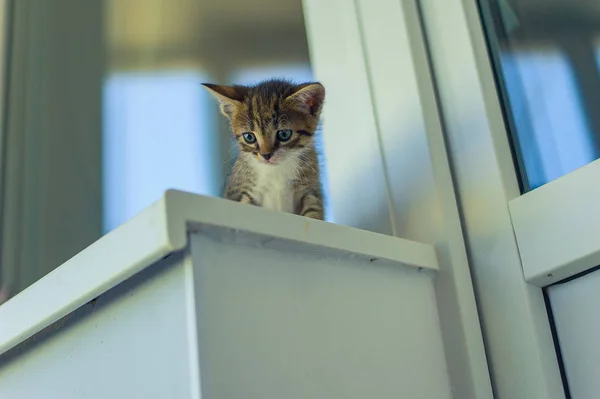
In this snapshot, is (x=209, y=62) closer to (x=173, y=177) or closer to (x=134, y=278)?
(x=173, y=177)

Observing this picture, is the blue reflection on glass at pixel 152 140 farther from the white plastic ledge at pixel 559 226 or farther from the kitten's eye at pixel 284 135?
the white plastic ledge at pixel 559 226

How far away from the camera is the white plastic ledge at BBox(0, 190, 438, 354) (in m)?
0.49

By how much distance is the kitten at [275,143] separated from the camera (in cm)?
95

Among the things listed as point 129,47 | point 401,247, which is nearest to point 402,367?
point 401,247

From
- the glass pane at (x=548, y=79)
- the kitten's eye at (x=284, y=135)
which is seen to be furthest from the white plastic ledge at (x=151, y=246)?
the kitten's eye at (x=284, y=135)

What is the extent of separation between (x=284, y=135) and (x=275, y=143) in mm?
26

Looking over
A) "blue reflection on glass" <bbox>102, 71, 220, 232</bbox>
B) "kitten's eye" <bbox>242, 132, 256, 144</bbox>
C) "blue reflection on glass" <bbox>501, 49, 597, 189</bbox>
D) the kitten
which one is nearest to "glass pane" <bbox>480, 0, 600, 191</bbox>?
"blue reflection on glass" <bbox>501, 49, 597, 189</bbox>

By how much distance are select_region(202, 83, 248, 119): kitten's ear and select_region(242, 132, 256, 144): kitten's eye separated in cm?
4

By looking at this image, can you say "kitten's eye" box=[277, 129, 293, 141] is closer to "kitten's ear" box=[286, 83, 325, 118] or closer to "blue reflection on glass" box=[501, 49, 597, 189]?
"kitten's ear" box=[286, 83, 325, 118]

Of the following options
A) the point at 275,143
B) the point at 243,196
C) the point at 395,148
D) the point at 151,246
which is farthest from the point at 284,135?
the point at 151,246

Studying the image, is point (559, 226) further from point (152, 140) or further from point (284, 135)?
point (152, 140)

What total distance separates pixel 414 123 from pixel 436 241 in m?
0.13

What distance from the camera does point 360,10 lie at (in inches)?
34.0

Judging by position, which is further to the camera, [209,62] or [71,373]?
[209,62]
